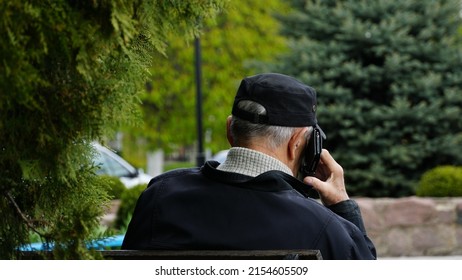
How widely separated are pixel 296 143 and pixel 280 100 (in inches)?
7.0

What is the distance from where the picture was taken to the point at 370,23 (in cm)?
1185

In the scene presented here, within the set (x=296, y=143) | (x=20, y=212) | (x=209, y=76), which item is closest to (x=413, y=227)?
(x=296, y=143)

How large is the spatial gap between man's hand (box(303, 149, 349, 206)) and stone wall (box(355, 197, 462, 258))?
21.0ft

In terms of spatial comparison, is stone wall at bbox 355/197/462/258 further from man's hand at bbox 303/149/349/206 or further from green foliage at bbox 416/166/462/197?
man's hand at bbox 303/149/349/206

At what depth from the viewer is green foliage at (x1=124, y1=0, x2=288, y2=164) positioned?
2491 centimetres

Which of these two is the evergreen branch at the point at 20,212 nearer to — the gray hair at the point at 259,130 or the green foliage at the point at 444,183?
the gray hair at the point at 259,130

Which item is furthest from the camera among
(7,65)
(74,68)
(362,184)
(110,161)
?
(110,161)

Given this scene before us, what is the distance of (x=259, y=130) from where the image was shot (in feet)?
9.61

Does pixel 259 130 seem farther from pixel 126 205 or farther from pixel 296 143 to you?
pixel 126 205

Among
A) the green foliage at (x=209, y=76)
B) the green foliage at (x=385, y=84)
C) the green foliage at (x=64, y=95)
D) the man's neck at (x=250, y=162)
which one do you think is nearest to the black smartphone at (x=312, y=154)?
the man's neck at (x=250, y=162)

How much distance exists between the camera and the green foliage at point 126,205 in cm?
930

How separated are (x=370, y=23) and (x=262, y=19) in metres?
14.4
